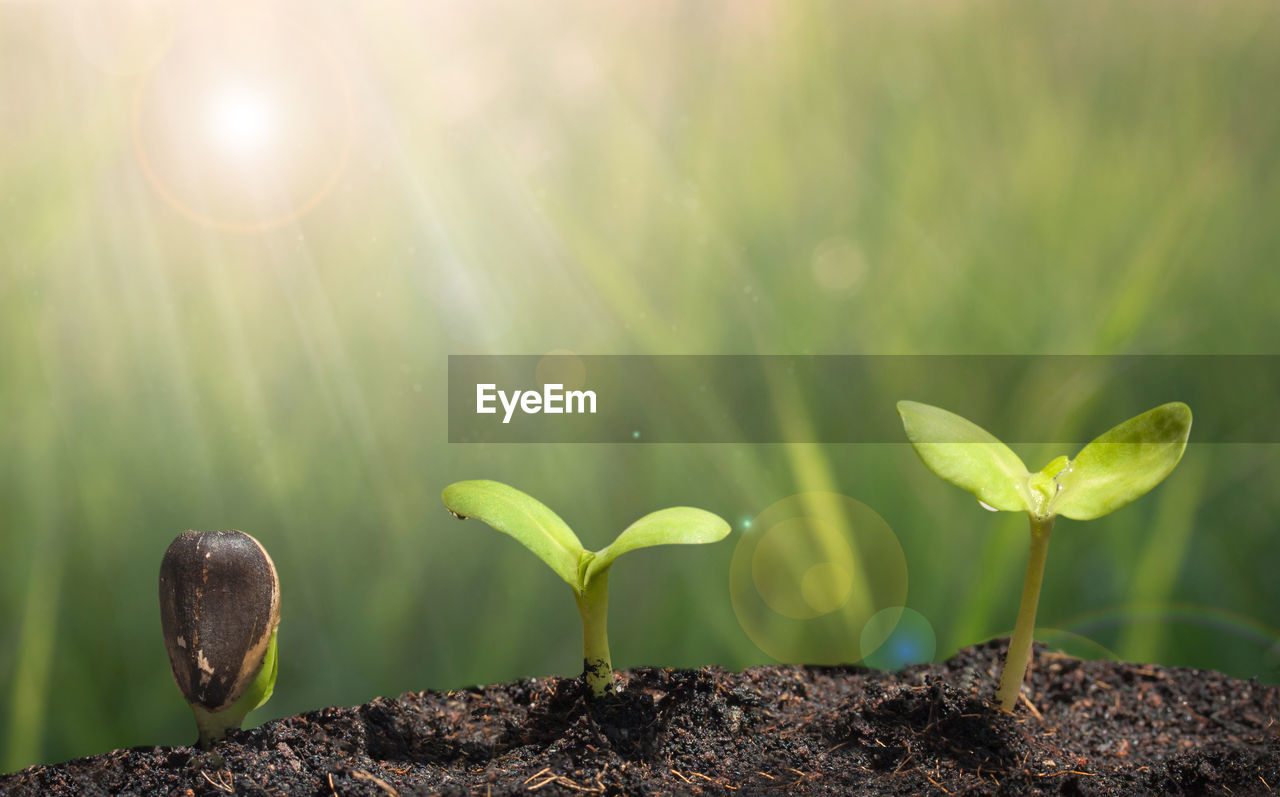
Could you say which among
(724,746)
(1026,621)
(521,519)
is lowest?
(724,746)

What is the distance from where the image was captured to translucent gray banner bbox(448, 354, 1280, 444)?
1.08 metres

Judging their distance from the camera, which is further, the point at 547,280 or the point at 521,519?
the point at 547,280

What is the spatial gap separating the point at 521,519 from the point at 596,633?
0.16 meters

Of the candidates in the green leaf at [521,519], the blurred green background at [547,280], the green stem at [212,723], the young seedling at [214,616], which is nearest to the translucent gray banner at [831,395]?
the blurred green background at [547,280]

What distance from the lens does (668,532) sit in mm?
796

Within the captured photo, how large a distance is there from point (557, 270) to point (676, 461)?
30 centimetres

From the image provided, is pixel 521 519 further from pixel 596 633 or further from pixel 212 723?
pixel 212 723

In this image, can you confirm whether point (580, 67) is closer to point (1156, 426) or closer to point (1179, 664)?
point (1156, 426)

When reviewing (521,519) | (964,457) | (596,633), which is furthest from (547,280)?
(964,457)

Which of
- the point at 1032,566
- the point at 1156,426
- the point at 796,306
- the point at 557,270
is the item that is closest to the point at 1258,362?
the point at 1156,426

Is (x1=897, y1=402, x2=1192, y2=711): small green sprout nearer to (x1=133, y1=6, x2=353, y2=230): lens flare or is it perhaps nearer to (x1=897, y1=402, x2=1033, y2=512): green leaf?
(x1=897, y1=402, x2=1033, y2=512): green leaf

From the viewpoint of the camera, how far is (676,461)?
1105 mm

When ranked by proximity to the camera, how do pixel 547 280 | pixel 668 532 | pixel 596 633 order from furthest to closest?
pixel 547 280, pixel 596 633, pixel 668 532

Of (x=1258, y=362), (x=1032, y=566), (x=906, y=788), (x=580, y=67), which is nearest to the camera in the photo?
(x=906, y=788)
